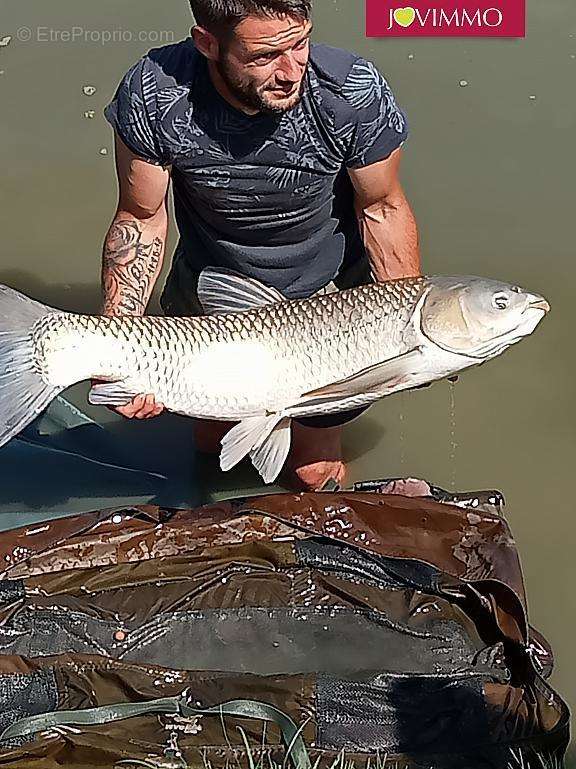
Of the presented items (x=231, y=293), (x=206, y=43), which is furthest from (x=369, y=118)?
(x=231, y=293)

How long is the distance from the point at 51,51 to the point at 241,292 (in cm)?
283

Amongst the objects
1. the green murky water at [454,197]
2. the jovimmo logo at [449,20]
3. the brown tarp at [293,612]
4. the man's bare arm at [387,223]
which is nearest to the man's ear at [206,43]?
the man's bare arm at [387,223]

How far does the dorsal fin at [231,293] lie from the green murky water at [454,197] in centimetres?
78

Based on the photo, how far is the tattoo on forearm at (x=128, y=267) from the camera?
7.64 ft

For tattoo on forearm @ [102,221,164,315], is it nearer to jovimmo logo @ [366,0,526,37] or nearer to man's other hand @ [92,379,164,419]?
man's other hand @ [92,379,164,419]

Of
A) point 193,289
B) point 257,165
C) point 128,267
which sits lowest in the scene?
point 193,289

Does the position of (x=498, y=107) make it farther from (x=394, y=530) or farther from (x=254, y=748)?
(x=254, y=748)

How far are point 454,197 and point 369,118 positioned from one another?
1.57 m

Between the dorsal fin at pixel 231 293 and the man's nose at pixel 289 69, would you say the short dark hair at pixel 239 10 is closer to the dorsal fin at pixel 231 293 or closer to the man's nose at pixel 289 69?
the man's nose at pixel 289 69

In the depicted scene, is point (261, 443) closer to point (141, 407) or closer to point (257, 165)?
point (141, 407)

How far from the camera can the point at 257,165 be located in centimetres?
229

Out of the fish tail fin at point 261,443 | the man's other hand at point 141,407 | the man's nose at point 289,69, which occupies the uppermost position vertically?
the man's nose at point 289,69

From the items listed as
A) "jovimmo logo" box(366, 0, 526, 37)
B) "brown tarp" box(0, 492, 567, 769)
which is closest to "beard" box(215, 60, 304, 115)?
"brown tarp" box(0, 492, 567, 769)

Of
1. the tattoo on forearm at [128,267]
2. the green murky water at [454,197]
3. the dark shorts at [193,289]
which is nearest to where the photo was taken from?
the tattoo on forearm at [128,267]
